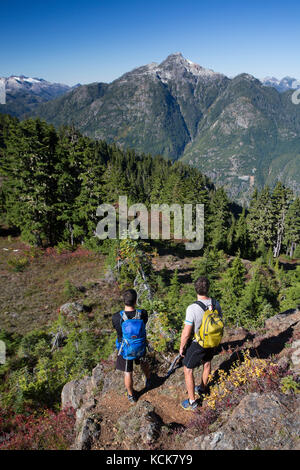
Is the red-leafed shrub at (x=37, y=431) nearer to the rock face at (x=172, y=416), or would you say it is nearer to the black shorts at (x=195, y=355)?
the rock face at (x=172, y=416)

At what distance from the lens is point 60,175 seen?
27844mm

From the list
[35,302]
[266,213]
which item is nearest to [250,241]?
[266,213]

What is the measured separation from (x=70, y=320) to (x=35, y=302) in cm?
485

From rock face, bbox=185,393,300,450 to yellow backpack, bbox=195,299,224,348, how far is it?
46.4 inches

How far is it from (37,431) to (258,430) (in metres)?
5.16

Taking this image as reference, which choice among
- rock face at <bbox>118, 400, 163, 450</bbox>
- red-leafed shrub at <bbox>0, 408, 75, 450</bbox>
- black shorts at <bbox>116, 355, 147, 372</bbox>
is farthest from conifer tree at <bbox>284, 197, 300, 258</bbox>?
red-leafed shrub at <bbox>0, 408, 75, 450</bbox>

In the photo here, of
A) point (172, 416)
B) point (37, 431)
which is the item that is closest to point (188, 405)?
point (172, 416)

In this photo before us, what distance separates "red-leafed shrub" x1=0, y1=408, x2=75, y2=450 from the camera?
216 inches

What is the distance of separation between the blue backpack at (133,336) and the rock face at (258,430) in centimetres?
186

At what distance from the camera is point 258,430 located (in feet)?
13.1

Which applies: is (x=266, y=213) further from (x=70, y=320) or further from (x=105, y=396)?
(x=105, y=396)

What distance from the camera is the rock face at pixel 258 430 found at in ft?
12.4

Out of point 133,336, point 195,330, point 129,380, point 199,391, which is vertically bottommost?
point 199,391

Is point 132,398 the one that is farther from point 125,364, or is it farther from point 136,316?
point 136,316
